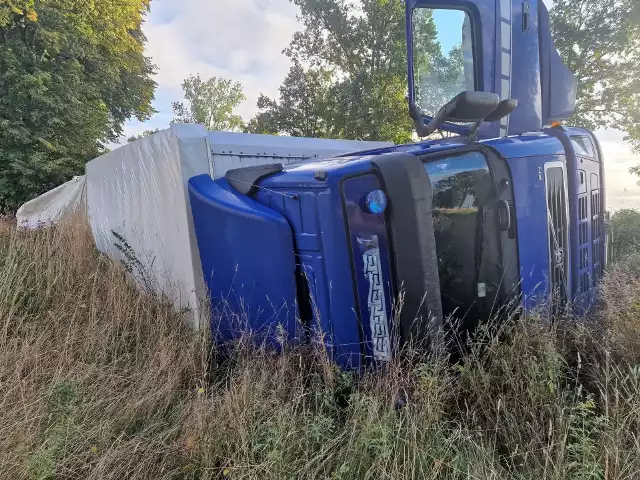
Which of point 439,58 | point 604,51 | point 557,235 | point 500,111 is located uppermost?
point 604,51

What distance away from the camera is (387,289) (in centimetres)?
220

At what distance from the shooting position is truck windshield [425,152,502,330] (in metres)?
2.35

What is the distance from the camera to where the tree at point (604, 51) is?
13023 millimetres

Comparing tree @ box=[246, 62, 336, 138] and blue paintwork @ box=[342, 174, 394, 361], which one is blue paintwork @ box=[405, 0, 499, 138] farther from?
tree @ box=[246, 62, 336, 138]

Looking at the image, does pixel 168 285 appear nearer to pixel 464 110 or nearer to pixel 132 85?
pixel 464 110

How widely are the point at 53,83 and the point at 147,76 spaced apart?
5737mm

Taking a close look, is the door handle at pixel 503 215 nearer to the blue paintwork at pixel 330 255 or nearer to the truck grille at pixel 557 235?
the truck grille at pixel 557 235

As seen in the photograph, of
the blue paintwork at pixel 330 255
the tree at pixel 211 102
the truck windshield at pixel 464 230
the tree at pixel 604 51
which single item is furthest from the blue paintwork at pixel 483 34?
the tree at pixel 211 102

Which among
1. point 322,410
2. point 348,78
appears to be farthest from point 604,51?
point 322,410

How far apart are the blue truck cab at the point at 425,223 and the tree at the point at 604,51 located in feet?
41.3

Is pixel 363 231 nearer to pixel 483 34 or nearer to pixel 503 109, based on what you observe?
pixel 503 109

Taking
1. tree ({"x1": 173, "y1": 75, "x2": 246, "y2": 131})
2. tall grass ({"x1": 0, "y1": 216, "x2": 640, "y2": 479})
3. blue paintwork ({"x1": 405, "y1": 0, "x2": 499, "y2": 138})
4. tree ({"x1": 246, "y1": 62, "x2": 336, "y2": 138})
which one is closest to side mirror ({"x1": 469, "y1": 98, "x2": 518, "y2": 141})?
blue paintwork ({"x1": 405, "y1": 0, "x2": 499, "y2": 138})

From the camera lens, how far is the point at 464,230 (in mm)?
2361

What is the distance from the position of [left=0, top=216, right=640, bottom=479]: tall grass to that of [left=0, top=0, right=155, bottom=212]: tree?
12.7m
